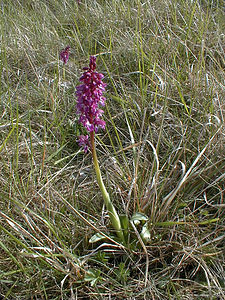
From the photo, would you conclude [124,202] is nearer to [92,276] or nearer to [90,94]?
[92,276]

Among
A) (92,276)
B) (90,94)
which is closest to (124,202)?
(92,276)

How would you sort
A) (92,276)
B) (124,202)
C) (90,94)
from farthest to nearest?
(124,202) → (92,276) → (90,94)

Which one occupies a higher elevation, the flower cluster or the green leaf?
the flower cluster

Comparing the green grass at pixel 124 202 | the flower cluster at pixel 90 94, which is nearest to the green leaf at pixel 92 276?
the green grass at pixel 124 202

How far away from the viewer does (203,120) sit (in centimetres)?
212

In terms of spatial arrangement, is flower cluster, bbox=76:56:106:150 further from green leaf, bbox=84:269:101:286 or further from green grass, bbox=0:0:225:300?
green leaf, bbox=84:269:101:286

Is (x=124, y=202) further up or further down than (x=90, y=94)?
further down

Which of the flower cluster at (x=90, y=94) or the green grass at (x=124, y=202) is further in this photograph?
the green grass at (x=124, y=202)

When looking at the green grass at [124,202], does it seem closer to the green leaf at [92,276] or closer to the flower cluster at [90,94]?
the green leaf at [92,276]

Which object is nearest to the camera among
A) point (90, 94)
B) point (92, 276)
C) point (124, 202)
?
point (90, 94)

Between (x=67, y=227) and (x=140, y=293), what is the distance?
1.58ft

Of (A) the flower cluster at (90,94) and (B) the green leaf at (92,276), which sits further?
(B) the green leaf at (92,276)

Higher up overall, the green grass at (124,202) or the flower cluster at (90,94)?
the flower cluster at (90,94)

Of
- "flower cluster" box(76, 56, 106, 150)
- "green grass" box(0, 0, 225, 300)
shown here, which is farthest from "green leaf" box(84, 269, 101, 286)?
"flower cluster" box(76, 56, 106, 150)
